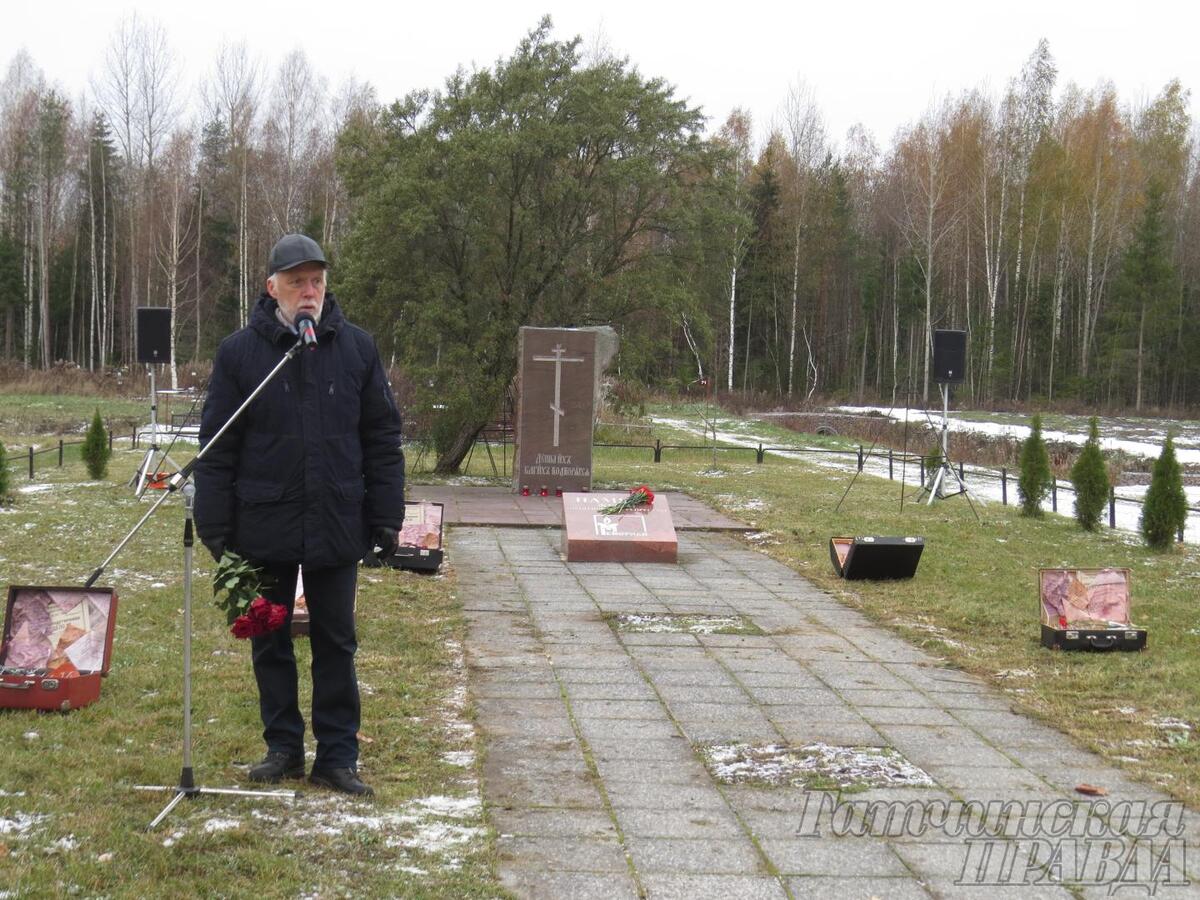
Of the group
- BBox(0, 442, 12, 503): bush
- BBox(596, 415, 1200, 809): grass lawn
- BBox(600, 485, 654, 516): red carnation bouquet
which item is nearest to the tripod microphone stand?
BBox(596, 415, 1200, 809): grass lawn

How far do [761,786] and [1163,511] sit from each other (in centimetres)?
984

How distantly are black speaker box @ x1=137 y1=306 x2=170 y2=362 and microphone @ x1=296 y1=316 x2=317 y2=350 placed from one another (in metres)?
11.9

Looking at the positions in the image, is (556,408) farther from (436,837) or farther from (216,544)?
(436,837)

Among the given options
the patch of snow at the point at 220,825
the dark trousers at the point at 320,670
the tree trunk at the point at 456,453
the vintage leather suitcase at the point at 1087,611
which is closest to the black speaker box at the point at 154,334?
the tree trunk at the point at 456,453

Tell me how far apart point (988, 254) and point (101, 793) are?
4628 cm

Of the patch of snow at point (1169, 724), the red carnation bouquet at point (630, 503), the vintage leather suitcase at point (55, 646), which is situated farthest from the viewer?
the red carnation bouquet at point (630, 503)

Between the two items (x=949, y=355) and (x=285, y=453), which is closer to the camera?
(x=285, y=453)

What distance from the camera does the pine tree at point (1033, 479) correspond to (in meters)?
15.9

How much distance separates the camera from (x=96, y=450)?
1683 cm

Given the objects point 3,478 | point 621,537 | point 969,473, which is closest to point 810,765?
point 621,537

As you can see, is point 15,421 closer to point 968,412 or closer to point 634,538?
point 634,538

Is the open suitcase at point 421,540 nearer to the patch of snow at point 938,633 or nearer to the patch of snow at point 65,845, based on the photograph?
the patch of snow at point 938,633

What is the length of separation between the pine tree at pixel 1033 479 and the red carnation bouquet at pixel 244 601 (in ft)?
44.1

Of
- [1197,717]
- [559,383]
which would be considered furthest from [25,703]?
[559,383]
